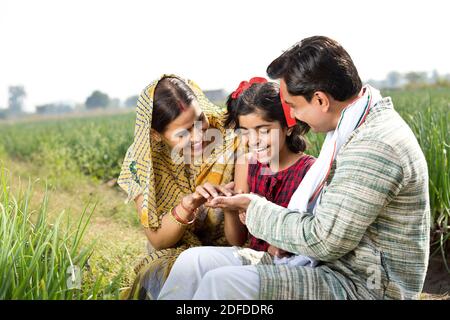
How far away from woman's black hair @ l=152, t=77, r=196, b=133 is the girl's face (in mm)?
259

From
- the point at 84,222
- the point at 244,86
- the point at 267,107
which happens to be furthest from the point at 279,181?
the point at 84,222

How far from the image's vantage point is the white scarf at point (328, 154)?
1754mm

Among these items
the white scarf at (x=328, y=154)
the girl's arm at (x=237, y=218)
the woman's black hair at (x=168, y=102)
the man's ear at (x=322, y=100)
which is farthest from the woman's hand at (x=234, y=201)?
the woman's black hair at (x=168, y=102)

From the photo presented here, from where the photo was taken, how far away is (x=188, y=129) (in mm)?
2316

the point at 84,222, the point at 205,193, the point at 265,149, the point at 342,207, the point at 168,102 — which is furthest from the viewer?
the point at 84,222

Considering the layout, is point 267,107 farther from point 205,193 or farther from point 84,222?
point 84,222

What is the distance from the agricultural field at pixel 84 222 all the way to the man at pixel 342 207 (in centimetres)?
41

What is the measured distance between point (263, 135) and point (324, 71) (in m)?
0.47

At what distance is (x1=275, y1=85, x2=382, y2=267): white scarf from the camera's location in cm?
175

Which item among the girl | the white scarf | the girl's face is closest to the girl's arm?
the girl

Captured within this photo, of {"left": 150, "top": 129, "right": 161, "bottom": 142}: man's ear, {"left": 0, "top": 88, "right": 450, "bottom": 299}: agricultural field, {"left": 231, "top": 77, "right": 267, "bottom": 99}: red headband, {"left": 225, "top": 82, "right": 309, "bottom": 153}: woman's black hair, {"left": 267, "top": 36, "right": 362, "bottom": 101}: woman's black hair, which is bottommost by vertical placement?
{"left": 0, "top": 88, "right": 450, "bottom": 299}: agricultural field

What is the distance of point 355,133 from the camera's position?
172 centimetres

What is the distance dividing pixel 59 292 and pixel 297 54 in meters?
1.02

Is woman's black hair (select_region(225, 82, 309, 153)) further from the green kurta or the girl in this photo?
the green kurta
